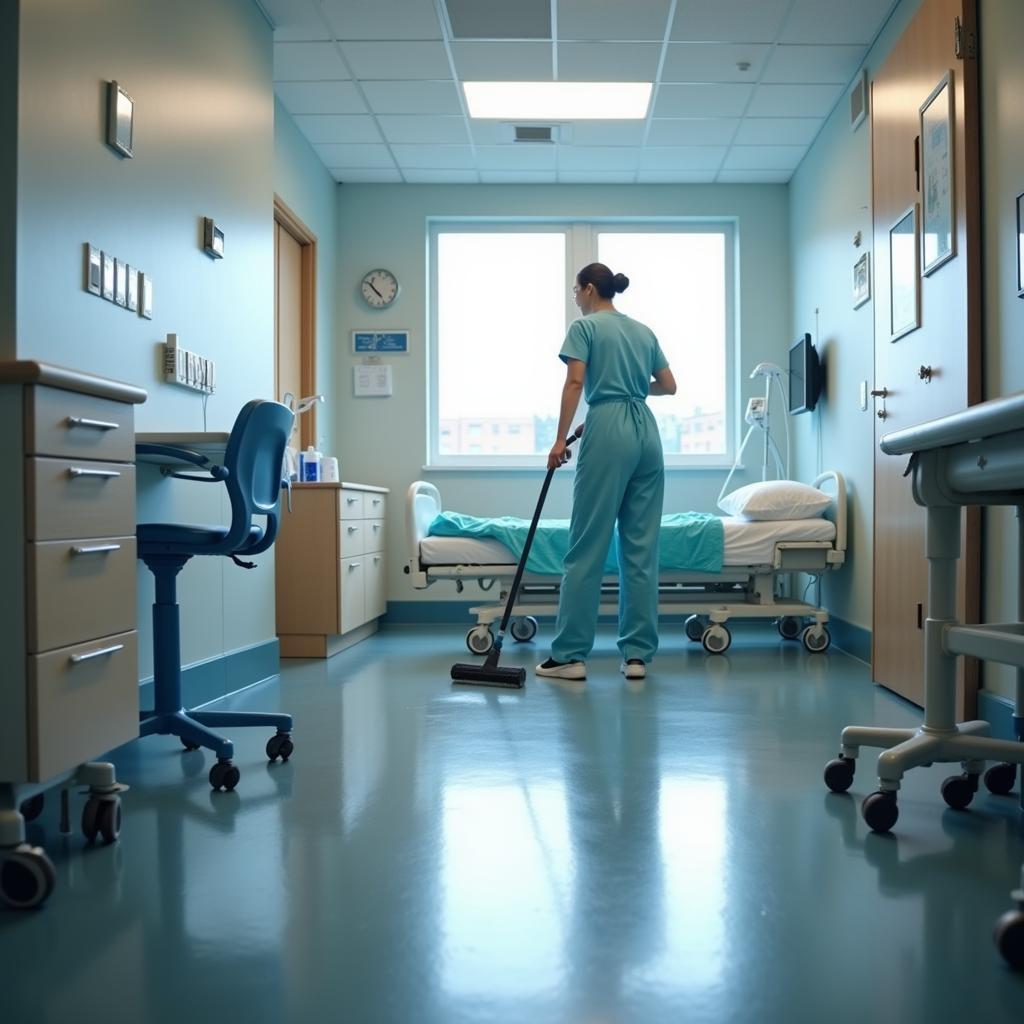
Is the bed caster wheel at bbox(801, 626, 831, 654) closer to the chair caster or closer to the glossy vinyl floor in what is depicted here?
the glossy vinyl floor

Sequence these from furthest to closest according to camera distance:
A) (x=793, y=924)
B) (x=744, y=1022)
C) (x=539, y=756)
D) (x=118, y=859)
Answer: (x=539, y=756)
(x=118, y=859)
(x=793, y=924)
(x=744, y=1022)

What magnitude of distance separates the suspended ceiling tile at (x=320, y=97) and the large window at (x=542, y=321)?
144cm

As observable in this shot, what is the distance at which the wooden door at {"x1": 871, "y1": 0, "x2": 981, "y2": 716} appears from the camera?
289 centimetres

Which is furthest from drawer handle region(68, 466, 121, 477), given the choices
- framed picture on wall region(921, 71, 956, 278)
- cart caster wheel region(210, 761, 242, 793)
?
framed picture on wall region(921, 71, 956, 278)

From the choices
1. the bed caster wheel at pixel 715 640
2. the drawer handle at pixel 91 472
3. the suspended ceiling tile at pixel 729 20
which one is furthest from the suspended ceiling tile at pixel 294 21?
the bed caster wheel at pixel 715 640

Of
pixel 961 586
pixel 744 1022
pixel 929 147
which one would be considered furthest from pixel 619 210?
pixel 744 1022

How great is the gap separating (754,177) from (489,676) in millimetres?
3888

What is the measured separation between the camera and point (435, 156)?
5.76m

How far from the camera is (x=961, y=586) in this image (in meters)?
2.91

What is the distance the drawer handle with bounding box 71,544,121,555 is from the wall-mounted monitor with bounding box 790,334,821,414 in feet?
13.6

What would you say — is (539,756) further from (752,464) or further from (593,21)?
(752,464)

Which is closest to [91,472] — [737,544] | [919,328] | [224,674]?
[224,674]

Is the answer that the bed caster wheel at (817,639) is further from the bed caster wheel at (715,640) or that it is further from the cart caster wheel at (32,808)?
the cart caster wheel at (32,808)

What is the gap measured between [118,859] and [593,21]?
12.2 ft
